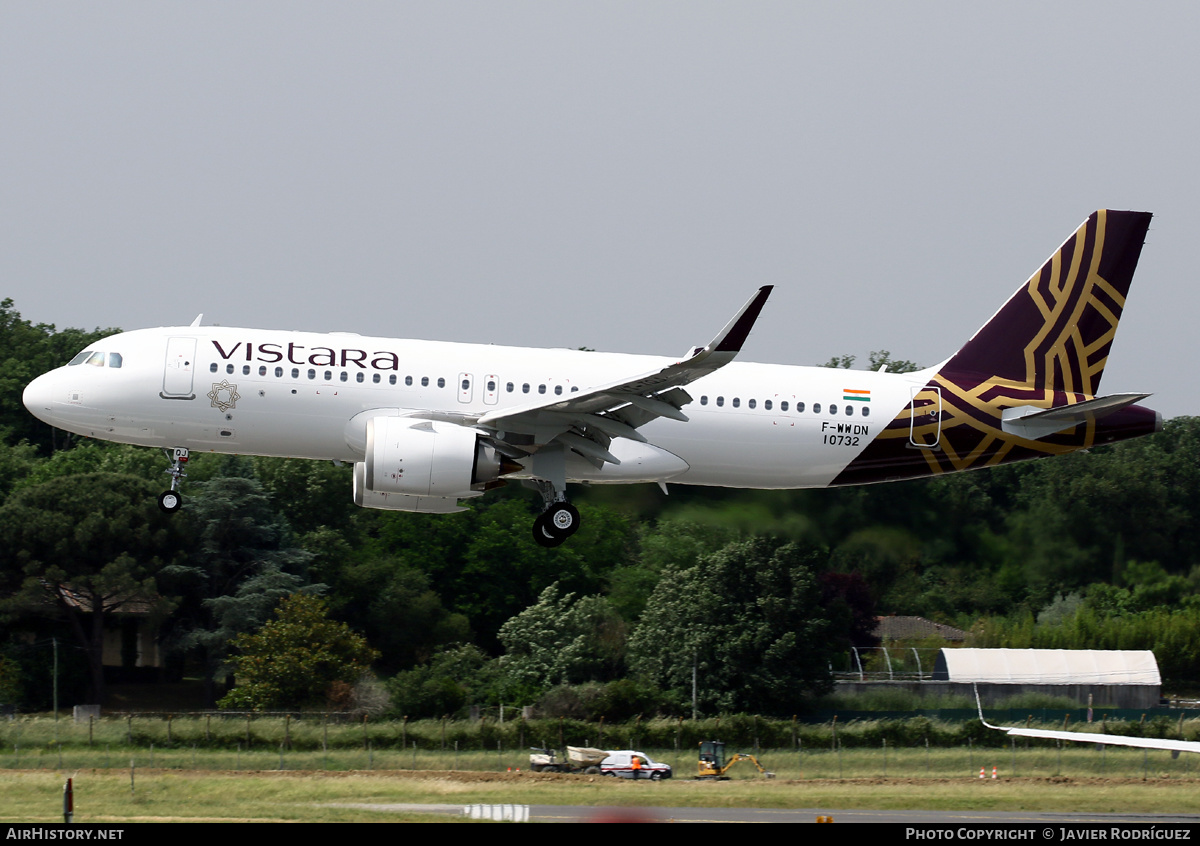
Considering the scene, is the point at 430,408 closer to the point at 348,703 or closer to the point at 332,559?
the point at 348,703

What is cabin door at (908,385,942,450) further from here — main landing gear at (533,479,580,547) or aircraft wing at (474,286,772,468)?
main landing gear at (533,479,580,547)

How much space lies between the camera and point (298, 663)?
170 feet

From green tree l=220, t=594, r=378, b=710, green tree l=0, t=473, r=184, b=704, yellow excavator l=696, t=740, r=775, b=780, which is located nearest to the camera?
yellow excavator l=696, t=740, r=775, b=780

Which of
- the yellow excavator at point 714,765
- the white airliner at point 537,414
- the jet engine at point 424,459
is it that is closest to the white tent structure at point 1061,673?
the yellow excavator at point 714,765

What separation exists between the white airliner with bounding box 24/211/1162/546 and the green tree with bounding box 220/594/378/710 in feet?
79.7

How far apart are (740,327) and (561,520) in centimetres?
645

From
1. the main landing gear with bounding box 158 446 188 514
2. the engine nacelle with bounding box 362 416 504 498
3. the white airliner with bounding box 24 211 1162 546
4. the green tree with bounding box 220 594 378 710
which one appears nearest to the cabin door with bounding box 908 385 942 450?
the white airliner with bounding box 24 211 1162 546

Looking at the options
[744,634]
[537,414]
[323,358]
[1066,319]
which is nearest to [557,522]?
[537,414]

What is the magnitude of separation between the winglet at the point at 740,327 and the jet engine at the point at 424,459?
5491 mm

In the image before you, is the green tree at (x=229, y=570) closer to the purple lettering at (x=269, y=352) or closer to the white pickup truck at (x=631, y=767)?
the white pickup truck at (x=631, y=767)

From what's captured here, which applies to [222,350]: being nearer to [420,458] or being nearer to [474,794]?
[420,458]

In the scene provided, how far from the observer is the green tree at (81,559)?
184ft

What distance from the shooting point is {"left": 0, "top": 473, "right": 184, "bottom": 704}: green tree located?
55969mm
